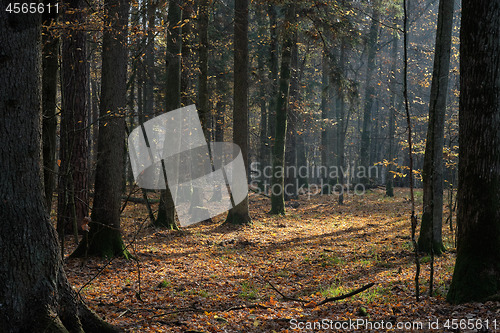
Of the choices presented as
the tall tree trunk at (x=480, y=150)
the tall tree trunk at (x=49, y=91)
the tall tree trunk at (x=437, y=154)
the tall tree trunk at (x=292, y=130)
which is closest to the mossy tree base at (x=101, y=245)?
the tall tree trunk at (x=49, y=91)

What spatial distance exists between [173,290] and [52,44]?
4.47 metres

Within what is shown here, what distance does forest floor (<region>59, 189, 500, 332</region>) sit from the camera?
487 centimetres

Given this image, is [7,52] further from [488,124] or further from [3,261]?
[488,124]

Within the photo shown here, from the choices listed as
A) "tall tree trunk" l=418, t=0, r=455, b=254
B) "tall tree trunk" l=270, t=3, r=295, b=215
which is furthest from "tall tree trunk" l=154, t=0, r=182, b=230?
"tall tree trunk" l=418, t=0, r=455, b=254

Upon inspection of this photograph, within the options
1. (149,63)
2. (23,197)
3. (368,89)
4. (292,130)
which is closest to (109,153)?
(23,197)

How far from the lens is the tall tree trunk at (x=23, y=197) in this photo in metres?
3.25

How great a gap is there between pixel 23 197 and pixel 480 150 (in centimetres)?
499

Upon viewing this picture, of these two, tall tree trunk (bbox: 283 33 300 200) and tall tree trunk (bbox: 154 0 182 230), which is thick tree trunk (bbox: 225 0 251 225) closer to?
tall tree trunk (bbox: 154 0 182 230)

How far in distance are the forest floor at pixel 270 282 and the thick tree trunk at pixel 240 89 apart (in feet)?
2.04

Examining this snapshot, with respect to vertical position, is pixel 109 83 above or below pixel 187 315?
above

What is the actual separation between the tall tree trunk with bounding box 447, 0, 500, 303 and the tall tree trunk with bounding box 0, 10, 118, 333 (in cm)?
470

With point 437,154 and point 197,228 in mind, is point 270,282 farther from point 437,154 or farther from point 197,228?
point 197,228

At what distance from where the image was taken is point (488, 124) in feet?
15.3

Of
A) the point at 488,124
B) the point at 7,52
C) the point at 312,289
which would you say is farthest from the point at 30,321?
the point at 488,124
